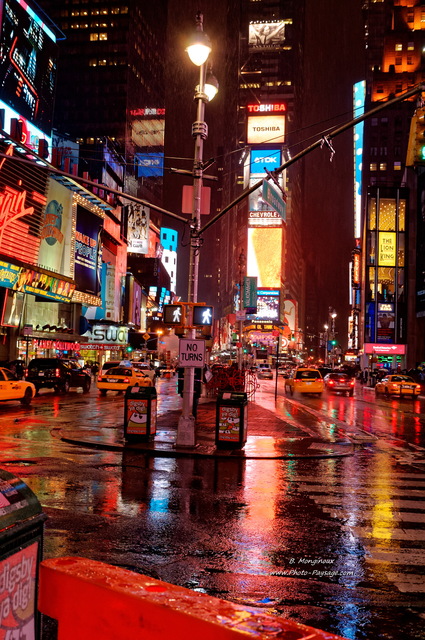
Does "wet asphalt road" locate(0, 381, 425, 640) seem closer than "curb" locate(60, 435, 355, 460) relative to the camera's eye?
Yes

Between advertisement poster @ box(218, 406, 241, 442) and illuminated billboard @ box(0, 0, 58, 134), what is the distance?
40.8 m

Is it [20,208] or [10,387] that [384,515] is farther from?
[20,208]

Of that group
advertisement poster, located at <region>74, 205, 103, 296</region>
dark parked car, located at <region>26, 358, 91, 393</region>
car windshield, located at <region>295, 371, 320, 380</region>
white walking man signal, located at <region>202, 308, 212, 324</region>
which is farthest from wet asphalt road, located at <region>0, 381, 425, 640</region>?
advertisement poster, located at <region>74, 205, 103, 296</region>

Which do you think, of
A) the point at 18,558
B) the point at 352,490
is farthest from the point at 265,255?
the point at 18,558

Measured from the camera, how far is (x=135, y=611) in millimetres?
2398

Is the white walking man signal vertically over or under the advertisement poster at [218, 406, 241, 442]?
over

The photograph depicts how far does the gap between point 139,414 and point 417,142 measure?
361 inches

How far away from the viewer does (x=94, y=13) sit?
14362 cm

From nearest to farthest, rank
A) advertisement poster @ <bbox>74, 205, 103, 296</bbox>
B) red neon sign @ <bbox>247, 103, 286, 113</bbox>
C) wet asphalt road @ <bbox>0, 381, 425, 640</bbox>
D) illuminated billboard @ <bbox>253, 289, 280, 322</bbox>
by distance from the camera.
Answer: wet asphalt road @ <bbox>0, 381, 425, 640</bbox>
advertisement poster @ <bbox>74, 205, 103, 296</bbox>
red neon sign @ <bbox>247, 103, 286, 113</bbox>
illuminated billboard @ <bbox>253, 289, 280, 322</bbox>

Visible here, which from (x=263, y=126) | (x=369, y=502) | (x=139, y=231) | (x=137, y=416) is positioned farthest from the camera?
(x=263, y=126)

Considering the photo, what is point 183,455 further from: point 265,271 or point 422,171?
Answer: point 265,271

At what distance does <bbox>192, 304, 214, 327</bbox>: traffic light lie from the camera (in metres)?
14.8

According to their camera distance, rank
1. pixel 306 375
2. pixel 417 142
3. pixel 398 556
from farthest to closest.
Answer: pixel 306 375
pixel 417 142
pixel 398 556

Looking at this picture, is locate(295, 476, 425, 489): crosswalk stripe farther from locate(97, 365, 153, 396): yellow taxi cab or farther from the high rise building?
the high rise building
